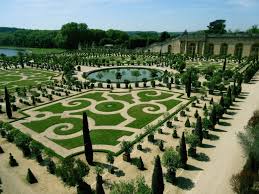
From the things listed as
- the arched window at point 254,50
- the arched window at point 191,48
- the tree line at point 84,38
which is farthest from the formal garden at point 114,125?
the tree line at point 84,38

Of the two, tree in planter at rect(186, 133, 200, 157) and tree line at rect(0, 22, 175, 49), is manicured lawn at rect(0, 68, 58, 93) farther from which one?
tree line at rect(0, 22, 175, 49)

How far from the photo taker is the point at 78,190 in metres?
23.3

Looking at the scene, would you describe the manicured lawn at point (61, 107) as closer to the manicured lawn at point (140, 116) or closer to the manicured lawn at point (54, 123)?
the manicured lawn at point (54, 123)

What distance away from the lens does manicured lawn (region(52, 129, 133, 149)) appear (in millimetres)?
33309

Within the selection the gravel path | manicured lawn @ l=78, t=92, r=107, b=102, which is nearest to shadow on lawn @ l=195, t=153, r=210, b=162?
the gravel path

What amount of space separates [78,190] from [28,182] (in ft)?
19.9

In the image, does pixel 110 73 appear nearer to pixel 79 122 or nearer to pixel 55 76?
pixel 55 76

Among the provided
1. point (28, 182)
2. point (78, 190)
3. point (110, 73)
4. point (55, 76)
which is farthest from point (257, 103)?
point (55, 76)

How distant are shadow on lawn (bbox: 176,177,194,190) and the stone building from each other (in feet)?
305

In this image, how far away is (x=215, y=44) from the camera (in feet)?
376

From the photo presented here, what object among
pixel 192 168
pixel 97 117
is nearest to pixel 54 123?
pixel 97 117

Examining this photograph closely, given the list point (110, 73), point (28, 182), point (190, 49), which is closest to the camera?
→ point (28, 182)

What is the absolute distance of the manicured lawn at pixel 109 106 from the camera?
45844mm

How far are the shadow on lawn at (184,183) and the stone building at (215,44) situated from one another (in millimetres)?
92814
